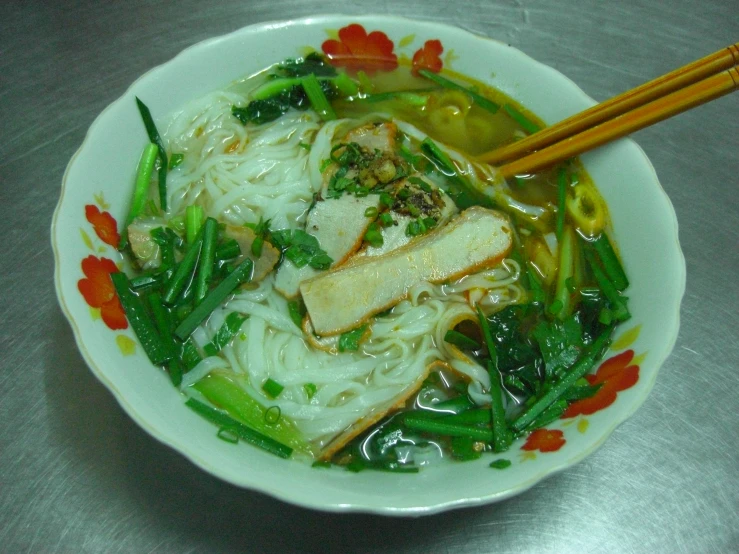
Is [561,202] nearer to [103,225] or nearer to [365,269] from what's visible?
[365,269]

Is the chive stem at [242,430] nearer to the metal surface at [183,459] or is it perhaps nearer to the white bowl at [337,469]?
the white bowl at [337,469]

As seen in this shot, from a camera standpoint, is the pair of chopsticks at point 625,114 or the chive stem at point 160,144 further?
the chive stem at point 160,144

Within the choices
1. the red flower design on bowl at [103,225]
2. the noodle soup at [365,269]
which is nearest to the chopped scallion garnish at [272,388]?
the noodle soup at [365,269]

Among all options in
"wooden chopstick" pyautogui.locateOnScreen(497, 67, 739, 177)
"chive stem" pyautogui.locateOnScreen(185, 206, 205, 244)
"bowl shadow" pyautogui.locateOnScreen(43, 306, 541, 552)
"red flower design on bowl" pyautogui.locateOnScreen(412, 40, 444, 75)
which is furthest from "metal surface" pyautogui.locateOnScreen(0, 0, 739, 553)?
"red flower design on bowl" pyautogui.locateOnScreen(412, 40, 444, 75)

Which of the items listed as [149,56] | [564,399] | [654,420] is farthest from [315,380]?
[149,56]

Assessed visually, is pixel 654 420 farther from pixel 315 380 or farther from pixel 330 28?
pixel 330 28

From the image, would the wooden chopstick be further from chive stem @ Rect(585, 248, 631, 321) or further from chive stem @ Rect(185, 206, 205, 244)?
chive stem @ Rect(185, 206, 205, 244)

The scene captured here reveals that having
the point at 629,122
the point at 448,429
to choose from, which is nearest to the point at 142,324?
the point at 448,429

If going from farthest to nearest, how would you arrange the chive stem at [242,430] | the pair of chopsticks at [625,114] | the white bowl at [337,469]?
the pair of chopsticks at [625,114] → the chive stem at [242,430] → the white bowl at [337,469]
